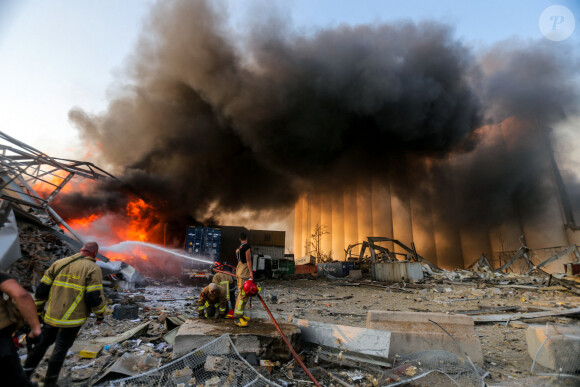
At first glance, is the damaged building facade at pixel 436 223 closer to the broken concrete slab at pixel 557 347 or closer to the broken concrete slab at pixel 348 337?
the broken concrete slab at pixel 557 347

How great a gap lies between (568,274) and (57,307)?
1608 centimetres

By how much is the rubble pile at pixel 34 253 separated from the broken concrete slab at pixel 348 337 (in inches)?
287

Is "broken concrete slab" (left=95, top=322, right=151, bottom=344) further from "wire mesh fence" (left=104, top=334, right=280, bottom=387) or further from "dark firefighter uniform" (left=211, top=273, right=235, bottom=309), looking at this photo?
"wire mesh fence" (left=104, top=334, right=280, bottom=387)

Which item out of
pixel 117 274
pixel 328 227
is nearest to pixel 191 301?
A: pixel 117 274

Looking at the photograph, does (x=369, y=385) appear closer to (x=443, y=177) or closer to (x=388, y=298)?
(x=388, y=298)

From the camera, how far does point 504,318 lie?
5730 millimetres

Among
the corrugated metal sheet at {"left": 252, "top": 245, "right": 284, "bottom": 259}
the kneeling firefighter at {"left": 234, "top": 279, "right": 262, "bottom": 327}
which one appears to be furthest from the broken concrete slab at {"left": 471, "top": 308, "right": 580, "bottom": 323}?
the corrugated metal sheet at {"left": 252, "top": 245, "right": 284, "bottom": 259}

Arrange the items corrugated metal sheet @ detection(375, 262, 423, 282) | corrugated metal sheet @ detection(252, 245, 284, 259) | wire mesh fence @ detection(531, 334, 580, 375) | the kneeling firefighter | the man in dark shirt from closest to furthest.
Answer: the man in dark shirt, wire mesh fence @ detection(531, 334, 580, 375), the kneeling firefighter, corrugated metal sheet @ detection(375, 262, 423, 282), corrugated metal sheet @ detection(252, 245, 284, 259)

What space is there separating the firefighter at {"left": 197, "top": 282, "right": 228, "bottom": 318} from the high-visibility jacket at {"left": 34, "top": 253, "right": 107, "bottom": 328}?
1903 millimetres

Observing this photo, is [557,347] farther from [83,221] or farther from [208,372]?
[83,221]

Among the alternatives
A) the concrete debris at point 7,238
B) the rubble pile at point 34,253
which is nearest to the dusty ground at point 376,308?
the rubble pile at point 34,253

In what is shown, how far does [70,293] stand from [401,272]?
13.1 meters

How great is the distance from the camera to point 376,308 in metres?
8.03

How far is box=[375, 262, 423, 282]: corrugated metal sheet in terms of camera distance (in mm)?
12797
